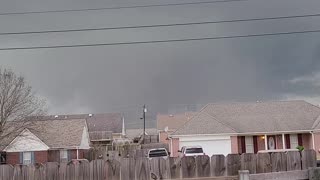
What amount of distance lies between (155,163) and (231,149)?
2937cm

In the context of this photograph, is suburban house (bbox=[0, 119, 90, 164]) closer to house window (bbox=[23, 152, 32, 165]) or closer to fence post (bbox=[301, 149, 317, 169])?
house window (bbox=[23, 152, 32, 165])

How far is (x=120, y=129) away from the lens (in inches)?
3300

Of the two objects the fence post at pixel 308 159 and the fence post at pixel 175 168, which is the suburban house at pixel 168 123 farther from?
the fence post at pixel 175 168

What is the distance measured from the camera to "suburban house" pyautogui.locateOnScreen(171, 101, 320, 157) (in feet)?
136

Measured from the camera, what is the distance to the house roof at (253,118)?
1657 inches

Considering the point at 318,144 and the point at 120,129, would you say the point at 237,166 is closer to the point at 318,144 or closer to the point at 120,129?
the point at 318,144

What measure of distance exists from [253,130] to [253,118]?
8.87 ft

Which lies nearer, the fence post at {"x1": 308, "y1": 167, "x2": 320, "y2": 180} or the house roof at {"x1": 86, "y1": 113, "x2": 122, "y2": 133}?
the fence post at {"x1": 308, "y1": 167, "x2": 320, "y2": 180}

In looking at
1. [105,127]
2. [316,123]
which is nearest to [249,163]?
[316,123]

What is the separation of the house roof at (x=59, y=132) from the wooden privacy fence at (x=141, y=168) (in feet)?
103

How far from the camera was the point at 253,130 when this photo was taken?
42188 millimetres

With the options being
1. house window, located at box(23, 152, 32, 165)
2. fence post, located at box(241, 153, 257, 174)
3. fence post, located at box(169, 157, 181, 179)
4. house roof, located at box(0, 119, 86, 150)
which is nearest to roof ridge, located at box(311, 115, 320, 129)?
house roof, located at box(0, 119, 86, 150)

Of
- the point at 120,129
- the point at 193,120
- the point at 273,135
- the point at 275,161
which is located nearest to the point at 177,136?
the point at 193,120

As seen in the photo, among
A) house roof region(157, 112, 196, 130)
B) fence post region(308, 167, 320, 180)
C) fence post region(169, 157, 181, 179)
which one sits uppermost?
house roof region(157, 112, 196, 130)
